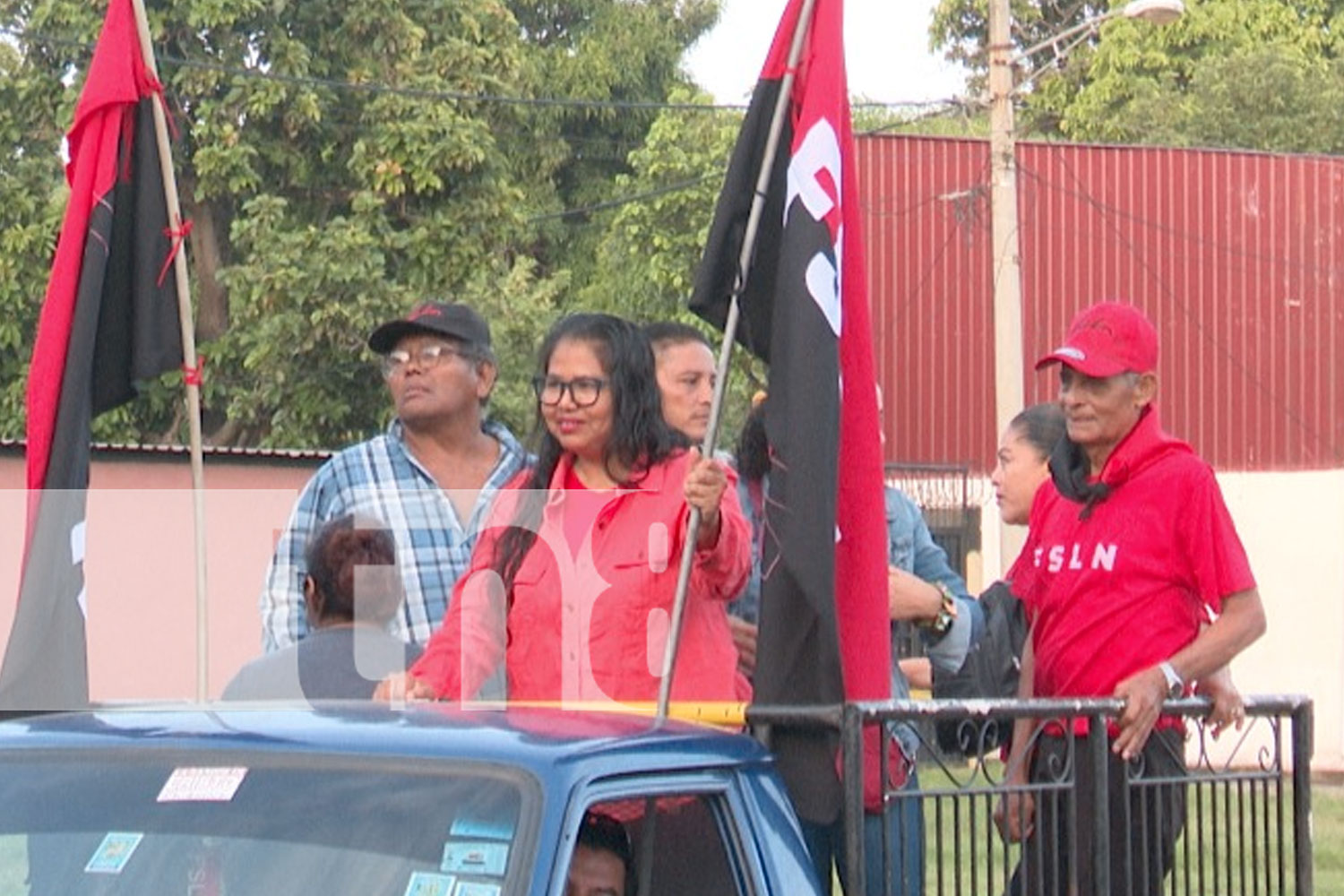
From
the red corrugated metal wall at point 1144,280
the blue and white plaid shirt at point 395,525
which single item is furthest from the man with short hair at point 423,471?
the red corrugated metal wall at point 1144,280

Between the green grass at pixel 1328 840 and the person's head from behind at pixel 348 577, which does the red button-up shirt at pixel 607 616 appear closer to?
the person's head from behind at pixel 348 577

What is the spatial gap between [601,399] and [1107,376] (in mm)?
1304

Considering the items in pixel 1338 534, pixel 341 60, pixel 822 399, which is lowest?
pixel 1338 534

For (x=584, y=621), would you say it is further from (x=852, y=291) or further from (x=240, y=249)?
(x=240, y=249)

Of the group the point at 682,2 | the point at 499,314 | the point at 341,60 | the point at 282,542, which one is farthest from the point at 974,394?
the point at 282,542

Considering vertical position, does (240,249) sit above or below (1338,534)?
above

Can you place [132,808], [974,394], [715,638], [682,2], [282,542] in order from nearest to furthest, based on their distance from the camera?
[132,808]
[715,638]
[282,542]
[974,394]
[682,2]

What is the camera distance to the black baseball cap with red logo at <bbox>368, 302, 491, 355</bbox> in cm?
620

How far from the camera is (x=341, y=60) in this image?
22.5 meters

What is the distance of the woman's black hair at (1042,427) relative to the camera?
648 cm

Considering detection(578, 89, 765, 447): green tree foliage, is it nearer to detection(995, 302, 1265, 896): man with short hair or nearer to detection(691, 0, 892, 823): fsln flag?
detection(995, 302, 1265, 896): man with short hair

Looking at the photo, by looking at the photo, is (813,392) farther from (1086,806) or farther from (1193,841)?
(1193,841)

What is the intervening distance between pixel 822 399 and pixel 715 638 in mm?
600

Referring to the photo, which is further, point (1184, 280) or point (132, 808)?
point (1184, 280)
